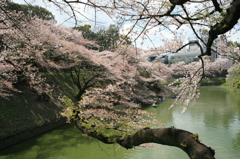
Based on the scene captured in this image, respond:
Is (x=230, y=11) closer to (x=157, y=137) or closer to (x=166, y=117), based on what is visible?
(x=157, y=137)

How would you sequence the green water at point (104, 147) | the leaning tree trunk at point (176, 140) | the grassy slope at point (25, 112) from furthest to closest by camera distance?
the grassy slope at point (25, 112) → the green water at point (104, 147) → the leaning tree trunk at point (176, 140)

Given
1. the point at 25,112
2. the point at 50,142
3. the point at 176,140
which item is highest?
the point at 176,140

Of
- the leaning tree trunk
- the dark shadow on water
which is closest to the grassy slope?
the dark shadow on water

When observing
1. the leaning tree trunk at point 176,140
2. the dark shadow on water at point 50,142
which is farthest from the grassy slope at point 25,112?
the leaning tree trunk at point 176,140

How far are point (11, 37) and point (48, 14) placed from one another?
14787 millimetres

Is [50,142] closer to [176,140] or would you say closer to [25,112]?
[25,112]

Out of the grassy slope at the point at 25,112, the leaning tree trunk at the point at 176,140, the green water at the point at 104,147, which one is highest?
the leaning tree trunk at the point at 176,140

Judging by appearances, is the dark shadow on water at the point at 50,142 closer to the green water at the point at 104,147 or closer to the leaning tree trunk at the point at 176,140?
the green water at the point at 104,147

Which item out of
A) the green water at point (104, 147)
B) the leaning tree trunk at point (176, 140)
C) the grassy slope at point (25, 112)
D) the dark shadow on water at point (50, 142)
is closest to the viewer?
the leaning tree trunk at point (176, 140)

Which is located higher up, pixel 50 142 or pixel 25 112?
pixel 25 112

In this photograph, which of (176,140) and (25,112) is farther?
(25,112)

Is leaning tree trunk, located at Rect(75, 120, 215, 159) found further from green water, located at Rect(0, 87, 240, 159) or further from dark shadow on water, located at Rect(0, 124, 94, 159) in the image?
dark shadow on water, located at Rect(0, 124, 94, 159)


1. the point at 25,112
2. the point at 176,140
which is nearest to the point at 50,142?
the point at 25,112

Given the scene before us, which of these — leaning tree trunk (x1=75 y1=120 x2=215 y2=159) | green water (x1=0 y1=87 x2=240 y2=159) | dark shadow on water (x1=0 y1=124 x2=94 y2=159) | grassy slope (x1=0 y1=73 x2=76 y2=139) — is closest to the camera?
leaning tree trunk (x1=75 y1=120 x2=215 y2=159)
